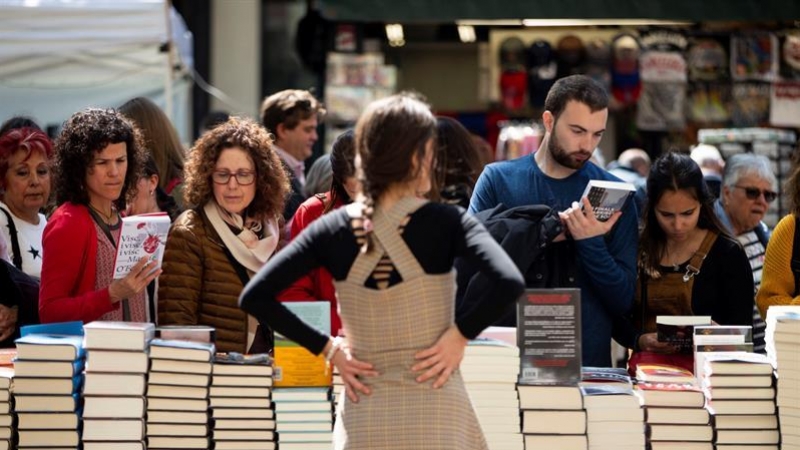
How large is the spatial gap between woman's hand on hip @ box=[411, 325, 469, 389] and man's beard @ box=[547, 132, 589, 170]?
1623 millimetres

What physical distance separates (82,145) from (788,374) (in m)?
2.67

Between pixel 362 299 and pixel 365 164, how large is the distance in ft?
1.20

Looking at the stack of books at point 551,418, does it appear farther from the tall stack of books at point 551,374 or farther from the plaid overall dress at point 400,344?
the plaid overall dress at point 400,344

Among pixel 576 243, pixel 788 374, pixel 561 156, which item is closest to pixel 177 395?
pixel 576 243

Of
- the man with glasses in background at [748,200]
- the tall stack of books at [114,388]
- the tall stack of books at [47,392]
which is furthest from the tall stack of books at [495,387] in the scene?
the man with glasses in background at [748,200]

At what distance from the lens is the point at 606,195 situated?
4805mm

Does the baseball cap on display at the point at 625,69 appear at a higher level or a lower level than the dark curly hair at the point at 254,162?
higher

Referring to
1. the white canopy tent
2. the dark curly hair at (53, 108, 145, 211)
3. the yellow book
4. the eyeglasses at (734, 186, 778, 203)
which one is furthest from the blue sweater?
the white canopy tent

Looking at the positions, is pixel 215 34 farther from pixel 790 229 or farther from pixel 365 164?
pixel 365 164

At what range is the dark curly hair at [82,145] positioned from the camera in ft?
16.3

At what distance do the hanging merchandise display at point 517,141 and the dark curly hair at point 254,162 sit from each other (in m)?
5.20

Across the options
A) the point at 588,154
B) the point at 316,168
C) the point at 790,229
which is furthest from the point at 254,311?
Result: the point at 316,168

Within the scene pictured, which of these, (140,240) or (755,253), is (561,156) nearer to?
(140,240)

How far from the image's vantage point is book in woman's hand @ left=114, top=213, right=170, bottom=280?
464cm
